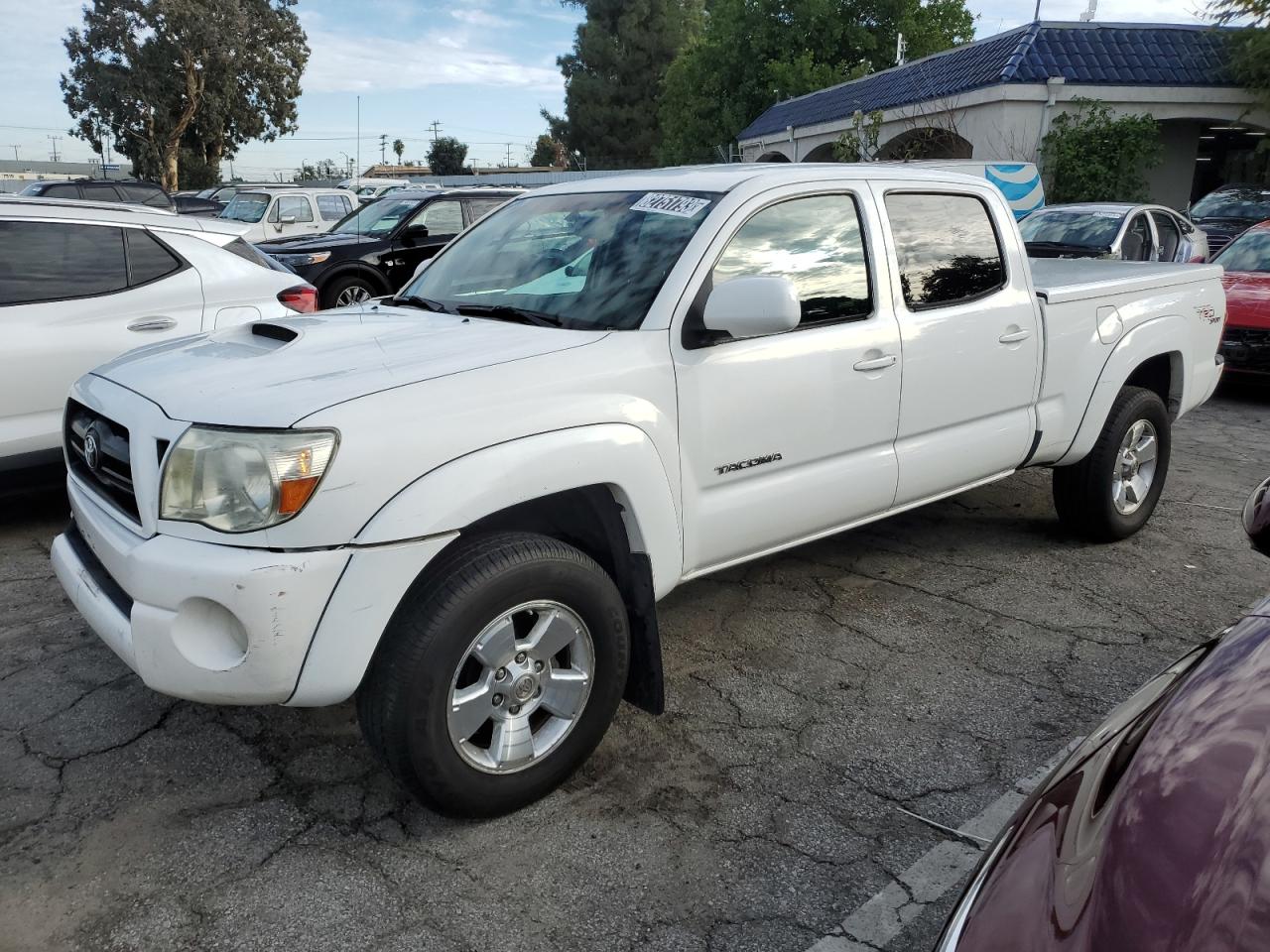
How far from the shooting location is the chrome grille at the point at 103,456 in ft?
9.29

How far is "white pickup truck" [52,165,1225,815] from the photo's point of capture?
97.7 inches

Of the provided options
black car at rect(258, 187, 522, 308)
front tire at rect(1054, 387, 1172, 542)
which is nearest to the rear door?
front tire at rect(1054, 387, 1172, 542)

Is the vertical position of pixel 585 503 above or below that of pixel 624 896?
above

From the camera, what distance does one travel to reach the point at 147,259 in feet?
17.9

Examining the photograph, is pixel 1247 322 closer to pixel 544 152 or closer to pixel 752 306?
pixel 752 306

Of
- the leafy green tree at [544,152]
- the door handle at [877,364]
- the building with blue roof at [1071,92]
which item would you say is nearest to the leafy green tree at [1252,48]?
the building with blue roof at [1071,92]

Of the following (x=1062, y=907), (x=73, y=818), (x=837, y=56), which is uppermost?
(x=837, y=56)

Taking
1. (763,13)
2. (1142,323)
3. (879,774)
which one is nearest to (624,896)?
(879,774)

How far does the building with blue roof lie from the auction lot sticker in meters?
17.0

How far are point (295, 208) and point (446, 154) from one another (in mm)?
64546

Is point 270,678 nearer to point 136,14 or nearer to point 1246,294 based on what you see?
point 1246,294

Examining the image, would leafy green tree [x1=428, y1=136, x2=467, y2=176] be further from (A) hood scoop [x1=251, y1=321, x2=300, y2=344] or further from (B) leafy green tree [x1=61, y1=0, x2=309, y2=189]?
(A) hood scoop [x1=251, y1=321, x2=300, y2=344]

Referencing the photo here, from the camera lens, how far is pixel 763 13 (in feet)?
115

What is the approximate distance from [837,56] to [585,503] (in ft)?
118
